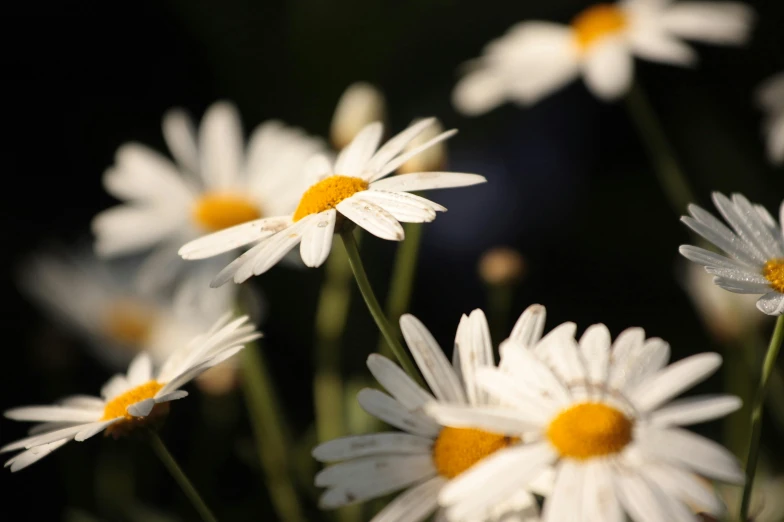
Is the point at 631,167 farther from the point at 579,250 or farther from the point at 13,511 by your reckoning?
the point at 13,511

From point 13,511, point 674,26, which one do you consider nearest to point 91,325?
point 13,511

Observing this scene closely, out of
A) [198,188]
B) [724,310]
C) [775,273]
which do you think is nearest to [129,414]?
[775,273]

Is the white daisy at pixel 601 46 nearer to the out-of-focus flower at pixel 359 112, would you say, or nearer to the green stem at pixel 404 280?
the out-of-focus flower at pixel 359 112

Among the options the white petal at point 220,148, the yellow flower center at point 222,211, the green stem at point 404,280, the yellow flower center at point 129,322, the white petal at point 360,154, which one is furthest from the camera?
the yellow flower center at point 129,322

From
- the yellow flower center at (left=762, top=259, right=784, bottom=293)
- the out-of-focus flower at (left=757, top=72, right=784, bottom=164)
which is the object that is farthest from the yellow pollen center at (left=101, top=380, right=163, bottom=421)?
the out-of-focus flower at (left=757, top=72, right=784, bottom=164)

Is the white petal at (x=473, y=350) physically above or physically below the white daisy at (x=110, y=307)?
below

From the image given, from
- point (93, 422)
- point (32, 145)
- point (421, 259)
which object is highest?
point (32, 145)

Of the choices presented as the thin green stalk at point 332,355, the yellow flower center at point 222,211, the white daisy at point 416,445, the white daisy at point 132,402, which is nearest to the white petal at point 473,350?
the white daisy at point 416,445
